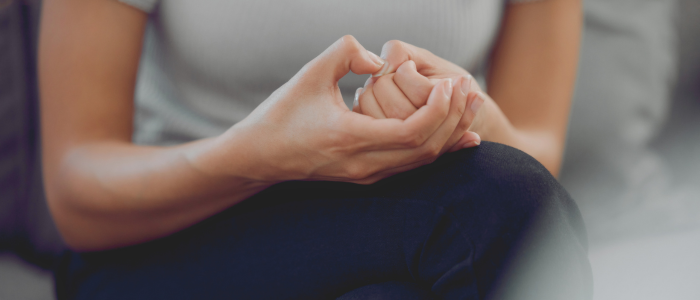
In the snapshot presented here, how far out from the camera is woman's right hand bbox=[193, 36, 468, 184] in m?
0.33

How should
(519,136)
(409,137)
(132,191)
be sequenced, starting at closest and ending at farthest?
(409,137)
(132,191)
(519,136)

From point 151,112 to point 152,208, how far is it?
23 cm

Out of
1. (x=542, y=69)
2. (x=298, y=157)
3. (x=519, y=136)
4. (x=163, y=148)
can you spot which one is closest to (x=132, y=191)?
(x=163, y=148)

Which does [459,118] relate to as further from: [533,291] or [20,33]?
[20,33]

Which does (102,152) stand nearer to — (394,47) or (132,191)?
(132,191)

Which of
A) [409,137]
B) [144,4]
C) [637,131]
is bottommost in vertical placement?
[637,131]

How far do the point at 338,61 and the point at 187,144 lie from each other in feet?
0.70

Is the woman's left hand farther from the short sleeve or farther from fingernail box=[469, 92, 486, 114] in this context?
the short sleeve

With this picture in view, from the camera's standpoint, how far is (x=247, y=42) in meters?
0.52

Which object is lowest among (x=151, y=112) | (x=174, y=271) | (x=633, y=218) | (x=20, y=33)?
(x=633, y=218)

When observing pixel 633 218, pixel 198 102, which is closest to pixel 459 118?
pixel 198 102

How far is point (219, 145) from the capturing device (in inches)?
15.3

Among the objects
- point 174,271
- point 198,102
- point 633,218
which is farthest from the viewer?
point 633,218

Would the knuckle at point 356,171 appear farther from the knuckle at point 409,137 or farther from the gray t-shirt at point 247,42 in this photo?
the gray t-shirt at point 247,42
